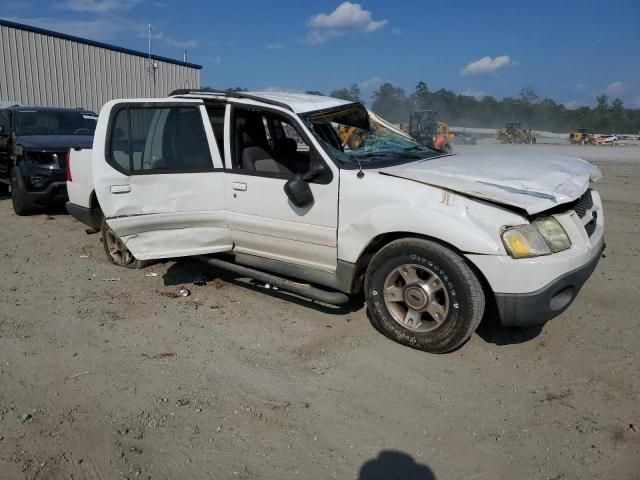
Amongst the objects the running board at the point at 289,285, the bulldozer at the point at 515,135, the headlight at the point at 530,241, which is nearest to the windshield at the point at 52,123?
the running board at the point at 289,285

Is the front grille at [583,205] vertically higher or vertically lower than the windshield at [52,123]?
lower

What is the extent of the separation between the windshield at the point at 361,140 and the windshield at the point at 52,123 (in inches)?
250

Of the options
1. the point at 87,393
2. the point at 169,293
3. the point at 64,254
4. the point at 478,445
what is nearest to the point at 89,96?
the point at 64,254

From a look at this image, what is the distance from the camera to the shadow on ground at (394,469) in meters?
2.44

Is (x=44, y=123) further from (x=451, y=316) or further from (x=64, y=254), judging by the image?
(x=451, y=316)

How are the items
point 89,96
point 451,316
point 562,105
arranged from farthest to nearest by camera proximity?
point 562,105 < point 89,96 < point 451,316

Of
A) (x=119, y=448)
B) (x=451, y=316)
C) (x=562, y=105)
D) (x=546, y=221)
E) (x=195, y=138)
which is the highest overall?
(x=562, y=105)

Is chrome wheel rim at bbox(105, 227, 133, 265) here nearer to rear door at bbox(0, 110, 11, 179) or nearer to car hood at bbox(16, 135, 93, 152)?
car hood at bbox(16, 135, 93, 152)

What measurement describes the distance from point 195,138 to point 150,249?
1044 millimetres

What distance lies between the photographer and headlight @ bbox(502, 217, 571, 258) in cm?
311

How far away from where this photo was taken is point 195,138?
438cm

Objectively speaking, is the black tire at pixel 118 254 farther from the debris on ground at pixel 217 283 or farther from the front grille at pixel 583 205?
the front grille at pixel 583 205

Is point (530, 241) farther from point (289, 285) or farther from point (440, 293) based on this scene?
point (289, 285)

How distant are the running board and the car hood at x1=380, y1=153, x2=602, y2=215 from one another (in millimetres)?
1019
